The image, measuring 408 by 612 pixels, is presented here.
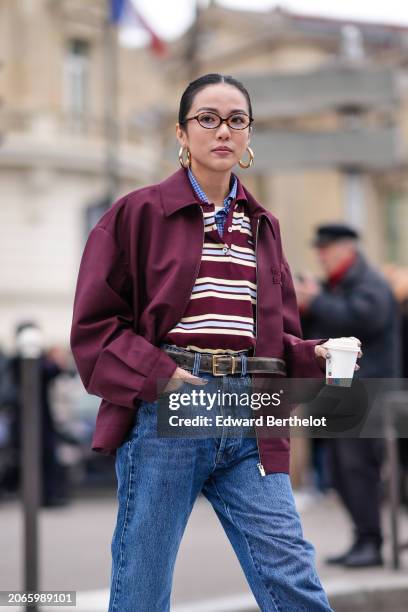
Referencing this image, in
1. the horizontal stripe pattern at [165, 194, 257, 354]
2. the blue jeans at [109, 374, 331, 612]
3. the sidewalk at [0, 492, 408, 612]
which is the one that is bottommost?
the sidewalk at [0, 492, 408, 612]

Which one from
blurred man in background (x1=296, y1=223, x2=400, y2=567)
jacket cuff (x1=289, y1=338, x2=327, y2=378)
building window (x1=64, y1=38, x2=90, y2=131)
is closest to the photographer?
jacket cuff (x1=289, y1=338, x2=327, y2=378)

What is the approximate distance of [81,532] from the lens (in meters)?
9.04

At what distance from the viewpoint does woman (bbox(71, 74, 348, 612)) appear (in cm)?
327

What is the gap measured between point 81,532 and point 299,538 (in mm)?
5939

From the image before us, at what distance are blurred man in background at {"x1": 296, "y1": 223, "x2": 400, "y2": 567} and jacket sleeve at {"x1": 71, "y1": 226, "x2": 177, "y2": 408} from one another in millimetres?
3646

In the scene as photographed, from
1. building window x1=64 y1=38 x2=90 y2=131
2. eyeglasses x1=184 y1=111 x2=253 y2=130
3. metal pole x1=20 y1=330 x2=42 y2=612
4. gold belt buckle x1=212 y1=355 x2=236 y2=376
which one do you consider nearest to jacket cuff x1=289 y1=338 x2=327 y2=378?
gold belt buckle x1=212 y1=355 x2=236 y2=376

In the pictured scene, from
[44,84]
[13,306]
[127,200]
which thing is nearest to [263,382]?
[127,200]

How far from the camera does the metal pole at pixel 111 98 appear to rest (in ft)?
94.4

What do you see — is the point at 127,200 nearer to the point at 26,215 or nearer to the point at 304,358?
the point at 304,358

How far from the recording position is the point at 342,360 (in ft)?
10.8

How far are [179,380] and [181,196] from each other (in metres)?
0.54

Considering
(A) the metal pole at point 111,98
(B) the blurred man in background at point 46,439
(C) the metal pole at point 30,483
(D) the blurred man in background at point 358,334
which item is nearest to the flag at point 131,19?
(A) the metal pole at point 111,98

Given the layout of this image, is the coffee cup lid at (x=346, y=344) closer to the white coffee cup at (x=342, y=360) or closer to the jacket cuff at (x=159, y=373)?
the white coffee cup at (x=342, y=360)

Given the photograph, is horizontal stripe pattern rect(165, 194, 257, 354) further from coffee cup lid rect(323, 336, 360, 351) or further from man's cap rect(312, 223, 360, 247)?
man's cap rect(312, 223, 360, 247)
